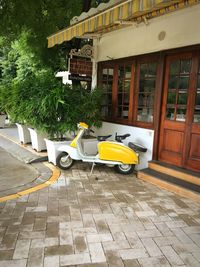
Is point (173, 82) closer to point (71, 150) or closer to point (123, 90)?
point (123, 90)

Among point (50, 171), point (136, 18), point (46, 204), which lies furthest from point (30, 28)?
point (46, 204)

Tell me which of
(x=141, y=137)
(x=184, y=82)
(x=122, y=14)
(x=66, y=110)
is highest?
(x=122, y=14)

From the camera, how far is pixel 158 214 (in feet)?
11.3

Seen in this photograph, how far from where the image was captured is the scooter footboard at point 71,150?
518cm

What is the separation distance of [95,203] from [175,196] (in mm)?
1400

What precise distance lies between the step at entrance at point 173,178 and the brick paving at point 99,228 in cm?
17

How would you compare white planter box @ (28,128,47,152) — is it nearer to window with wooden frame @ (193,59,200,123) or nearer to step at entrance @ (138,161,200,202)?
step at entrance @ (138,161,200,202)

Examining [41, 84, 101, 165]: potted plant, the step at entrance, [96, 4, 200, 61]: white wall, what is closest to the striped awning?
[96, 4, 200, 61]: white wall

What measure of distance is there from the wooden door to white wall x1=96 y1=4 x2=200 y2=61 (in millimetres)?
308

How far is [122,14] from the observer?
128 inches

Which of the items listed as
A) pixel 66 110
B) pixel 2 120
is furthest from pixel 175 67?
pixel 2 120

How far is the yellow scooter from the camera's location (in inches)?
195

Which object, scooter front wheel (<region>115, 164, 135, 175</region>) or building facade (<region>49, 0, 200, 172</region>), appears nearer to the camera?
building facade (<region>49, 0, 200, 172</region>)

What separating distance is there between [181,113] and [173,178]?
1.26 meters
